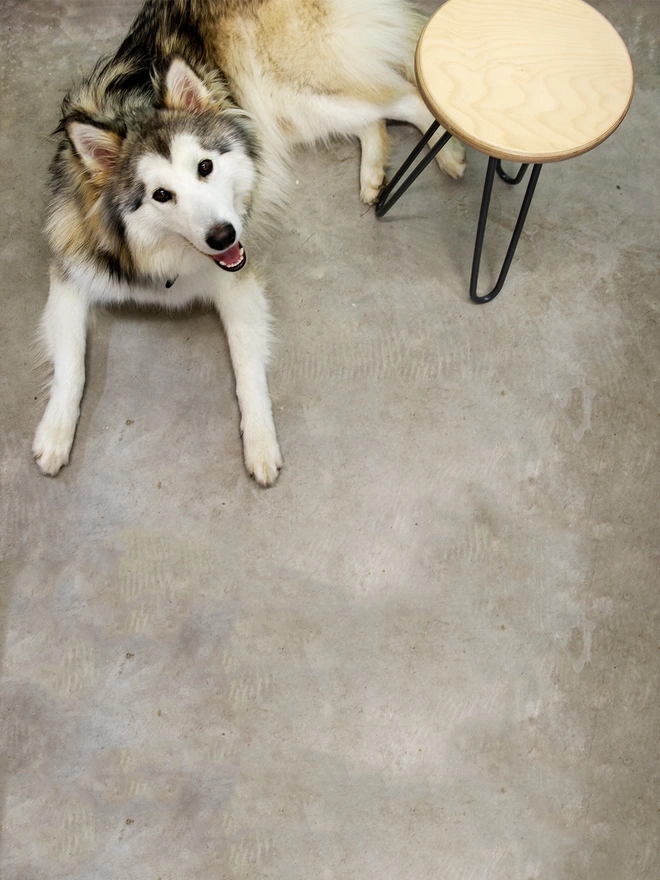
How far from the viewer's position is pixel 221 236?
5.64ft

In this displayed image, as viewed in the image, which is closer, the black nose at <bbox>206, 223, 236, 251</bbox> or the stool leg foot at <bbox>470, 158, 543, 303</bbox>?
the black nose at <bbox>206, 223, 236, 251</bbox>

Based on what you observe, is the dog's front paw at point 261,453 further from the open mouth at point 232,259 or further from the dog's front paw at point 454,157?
the dog's front paw at point 454,157

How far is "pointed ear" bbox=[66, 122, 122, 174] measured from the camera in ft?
5.41

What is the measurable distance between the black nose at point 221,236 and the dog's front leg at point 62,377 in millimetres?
633

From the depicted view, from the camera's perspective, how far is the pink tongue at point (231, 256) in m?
1.86

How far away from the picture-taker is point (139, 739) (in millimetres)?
1889

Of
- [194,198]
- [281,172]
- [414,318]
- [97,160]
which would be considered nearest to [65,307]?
[97,160]

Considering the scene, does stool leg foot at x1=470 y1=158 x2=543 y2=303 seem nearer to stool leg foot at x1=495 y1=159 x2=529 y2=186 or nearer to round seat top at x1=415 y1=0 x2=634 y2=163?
stool leg foot at x1=495 y1=159 x2=529 y2=186

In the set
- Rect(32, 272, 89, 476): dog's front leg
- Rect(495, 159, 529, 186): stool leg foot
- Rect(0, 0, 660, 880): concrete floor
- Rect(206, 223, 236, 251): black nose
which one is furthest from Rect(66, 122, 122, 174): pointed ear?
Rect(495, 159, 529, 186): stool leg foot

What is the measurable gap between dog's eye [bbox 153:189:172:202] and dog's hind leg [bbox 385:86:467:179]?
112 cm

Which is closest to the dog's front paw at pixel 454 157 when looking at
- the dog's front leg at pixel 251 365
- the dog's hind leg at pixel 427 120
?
the dog's hind leg at pixel 427 120

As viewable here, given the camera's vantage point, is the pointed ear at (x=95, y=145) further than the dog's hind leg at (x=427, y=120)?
No

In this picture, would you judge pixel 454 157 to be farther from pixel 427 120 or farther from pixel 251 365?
pixel 251 365

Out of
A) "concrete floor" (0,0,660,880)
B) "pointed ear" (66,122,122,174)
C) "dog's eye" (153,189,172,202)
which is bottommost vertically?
"concrete floor" (0,0,660,880)
